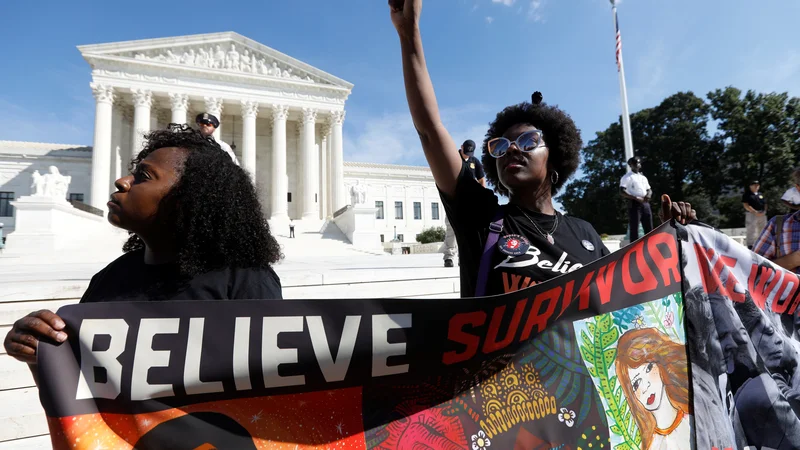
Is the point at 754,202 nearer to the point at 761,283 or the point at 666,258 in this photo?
the point at 761,283

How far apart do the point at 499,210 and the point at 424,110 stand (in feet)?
1.87

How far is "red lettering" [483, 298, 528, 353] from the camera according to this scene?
1445mm

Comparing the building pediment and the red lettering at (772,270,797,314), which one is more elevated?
the building pediment

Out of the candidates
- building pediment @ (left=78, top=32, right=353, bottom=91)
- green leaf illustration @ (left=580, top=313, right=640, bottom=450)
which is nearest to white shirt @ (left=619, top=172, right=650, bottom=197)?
green leaf illustration @ (left=580, top=313, right=640, bottom=450)

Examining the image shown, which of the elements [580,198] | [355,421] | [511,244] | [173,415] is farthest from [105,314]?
[580,198]

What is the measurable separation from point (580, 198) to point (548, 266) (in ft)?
144

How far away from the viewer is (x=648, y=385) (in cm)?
160

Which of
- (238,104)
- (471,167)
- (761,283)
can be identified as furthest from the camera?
(238,104)

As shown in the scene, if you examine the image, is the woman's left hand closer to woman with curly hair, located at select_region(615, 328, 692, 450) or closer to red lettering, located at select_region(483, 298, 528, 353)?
woman with curly hair, located at select_region(615, 328, 692, 450)

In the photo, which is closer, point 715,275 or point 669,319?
point 669,319

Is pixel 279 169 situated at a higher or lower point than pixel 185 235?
higher

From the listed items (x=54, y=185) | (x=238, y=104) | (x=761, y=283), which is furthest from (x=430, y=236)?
(x=761, y=283)

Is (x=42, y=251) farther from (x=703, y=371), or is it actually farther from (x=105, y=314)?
(x=703, y=371)

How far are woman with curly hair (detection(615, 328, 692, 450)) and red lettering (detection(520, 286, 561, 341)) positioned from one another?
1.15ft
